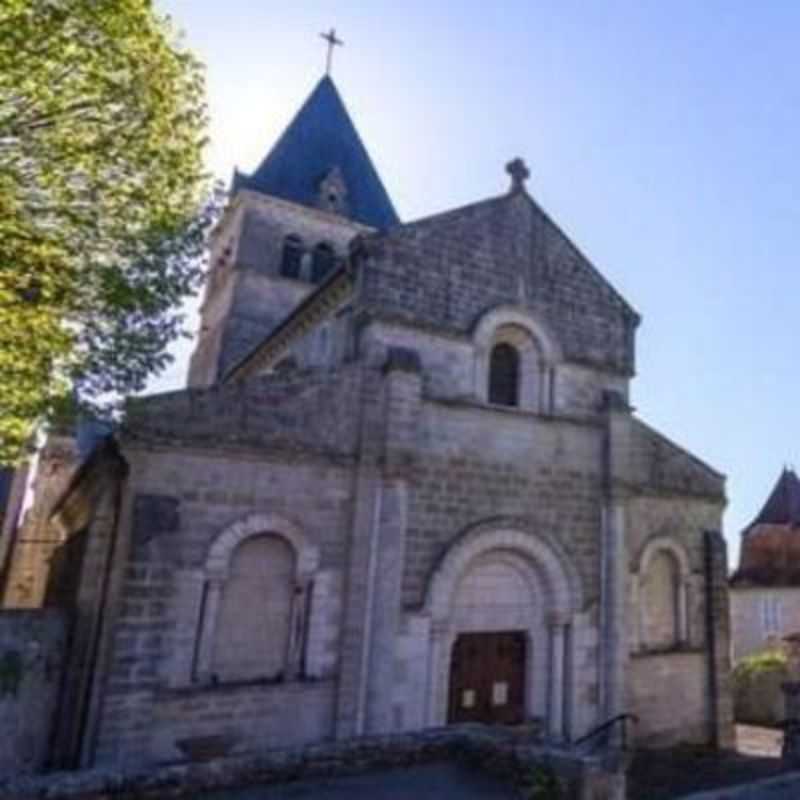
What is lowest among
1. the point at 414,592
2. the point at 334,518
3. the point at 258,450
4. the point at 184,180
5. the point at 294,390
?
the point at 414,592

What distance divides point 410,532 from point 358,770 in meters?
4.97

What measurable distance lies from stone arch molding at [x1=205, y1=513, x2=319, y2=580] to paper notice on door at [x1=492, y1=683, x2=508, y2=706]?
4560mm

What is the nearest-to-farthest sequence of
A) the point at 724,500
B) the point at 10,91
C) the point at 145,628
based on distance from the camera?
the point at 10,91, the point at 145,628, the point at 724,500

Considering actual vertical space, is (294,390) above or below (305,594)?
above

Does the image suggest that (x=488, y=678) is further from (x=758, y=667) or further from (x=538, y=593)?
(x=758, y=667)

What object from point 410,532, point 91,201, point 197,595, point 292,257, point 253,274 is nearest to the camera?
point 91,201

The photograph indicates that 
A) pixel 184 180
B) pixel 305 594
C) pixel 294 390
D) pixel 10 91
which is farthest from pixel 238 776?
pixel 10 91

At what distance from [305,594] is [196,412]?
345cm

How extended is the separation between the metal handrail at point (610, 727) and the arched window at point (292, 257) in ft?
65.3

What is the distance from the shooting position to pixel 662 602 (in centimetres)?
1616

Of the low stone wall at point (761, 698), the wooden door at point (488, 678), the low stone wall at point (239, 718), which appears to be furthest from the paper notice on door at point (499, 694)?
the low stone wall at point (761, 698)

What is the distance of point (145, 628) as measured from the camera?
1026 cm

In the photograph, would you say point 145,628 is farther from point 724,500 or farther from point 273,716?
point 724,500

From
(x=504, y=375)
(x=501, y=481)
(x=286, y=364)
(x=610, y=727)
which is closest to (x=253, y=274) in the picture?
(x=286, y=364)
